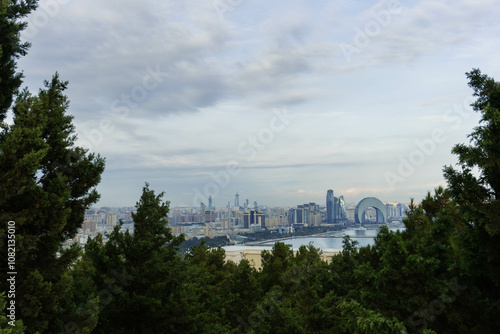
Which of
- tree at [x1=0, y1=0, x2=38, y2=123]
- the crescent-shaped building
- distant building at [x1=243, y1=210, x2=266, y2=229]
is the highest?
tree at [x1=0, y1=0, x2=38, y2=123]

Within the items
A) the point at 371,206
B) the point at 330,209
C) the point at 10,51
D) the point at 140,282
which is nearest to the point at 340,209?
the point at 330,209

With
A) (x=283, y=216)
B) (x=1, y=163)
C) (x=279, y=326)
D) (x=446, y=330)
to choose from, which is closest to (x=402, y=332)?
(x=446, y=330)

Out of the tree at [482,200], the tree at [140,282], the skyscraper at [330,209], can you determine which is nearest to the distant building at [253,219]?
the skyscraper at [330,209]

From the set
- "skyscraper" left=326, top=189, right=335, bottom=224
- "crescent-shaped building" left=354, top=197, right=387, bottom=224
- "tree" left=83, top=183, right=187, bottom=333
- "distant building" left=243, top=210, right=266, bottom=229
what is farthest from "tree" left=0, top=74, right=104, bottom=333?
"skyscraper" left=326, top=189, right=335, bottom=224

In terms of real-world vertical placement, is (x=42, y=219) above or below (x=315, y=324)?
above

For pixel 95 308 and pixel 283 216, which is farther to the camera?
pixel 283 216

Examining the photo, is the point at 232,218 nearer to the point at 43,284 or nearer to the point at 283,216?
the point at 283,216

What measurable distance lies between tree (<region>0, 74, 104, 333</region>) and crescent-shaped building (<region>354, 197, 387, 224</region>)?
87449 millimetres

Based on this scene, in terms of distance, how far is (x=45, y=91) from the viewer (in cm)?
798

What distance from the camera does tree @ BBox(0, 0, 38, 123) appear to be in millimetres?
7645

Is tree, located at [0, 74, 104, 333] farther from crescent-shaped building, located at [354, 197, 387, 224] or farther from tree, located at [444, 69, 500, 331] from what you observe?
crescent-shaped building, located at [354, 197, 387, 224]

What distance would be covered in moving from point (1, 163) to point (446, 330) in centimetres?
894

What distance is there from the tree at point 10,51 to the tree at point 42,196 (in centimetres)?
63

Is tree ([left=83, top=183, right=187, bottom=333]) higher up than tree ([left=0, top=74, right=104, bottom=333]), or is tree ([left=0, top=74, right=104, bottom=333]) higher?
tree ([left=0, top=74, right=104, bottom=333])
